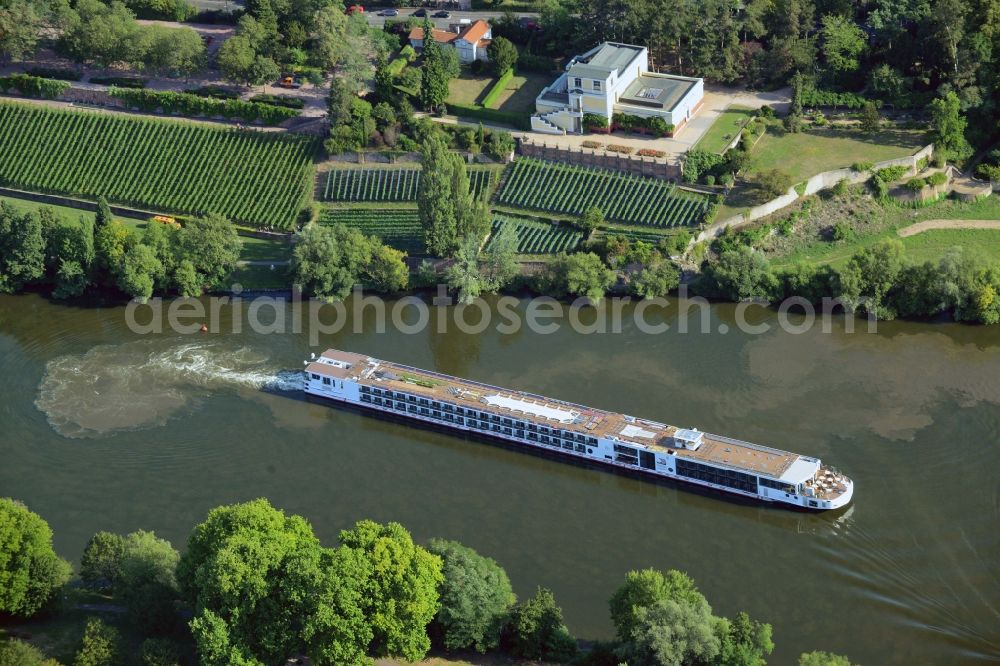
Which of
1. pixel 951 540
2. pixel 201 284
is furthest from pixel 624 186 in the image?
pixel 951 540

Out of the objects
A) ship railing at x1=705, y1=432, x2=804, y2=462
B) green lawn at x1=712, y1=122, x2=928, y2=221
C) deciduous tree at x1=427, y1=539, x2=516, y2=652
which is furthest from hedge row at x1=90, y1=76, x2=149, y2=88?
deciduous tree at x1=427, y1=539, x2=516, y2=652

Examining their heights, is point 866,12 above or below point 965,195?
above

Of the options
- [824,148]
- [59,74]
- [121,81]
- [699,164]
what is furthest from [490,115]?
[59,74]

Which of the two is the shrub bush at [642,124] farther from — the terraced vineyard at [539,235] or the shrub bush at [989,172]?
the shrub bush at [989,172]

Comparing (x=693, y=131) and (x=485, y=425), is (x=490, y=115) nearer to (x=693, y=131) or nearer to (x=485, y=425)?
(x=693, y=131)

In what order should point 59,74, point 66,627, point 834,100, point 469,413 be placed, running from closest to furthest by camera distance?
A: point 66,627 < point 469,413 < point 834,100 < point 59,74

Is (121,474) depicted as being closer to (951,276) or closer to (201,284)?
(201,284)
